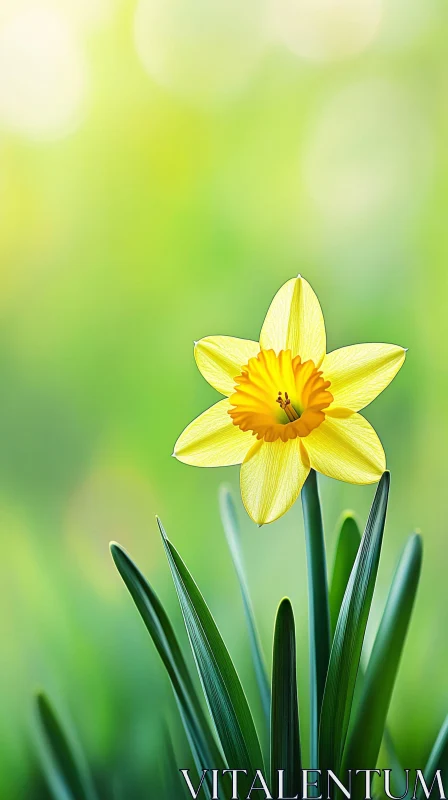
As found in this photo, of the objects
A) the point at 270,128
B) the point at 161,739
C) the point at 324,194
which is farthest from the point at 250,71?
the point at 161,739

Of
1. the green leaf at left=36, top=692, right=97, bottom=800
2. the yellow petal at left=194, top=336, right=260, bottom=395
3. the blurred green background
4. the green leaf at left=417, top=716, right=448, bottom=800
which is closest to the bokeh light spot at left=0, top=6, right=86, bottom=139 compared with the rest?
the blurred green background

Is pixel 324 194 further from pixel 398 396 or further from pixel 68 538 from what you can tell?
pixel 68 538

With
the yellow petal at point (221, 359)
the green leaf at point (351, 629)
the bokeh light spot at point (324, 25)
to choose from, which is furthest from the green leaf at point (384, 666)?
the bokeh light spot at point (324, 25)

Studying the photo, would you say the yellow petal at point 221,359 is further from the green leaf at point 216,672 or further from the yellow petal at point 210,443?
the green leaf at point 216,672

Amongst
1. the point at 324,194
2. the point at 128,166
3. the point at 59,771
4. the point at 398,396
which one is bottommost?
the point at 59,771

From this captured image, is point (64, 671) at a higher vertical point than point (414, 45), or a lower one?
lower

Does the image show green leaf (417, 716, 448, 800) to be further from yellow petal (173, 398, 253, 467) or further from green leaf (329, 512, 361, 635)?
yellow petal (173, 398, 253, 467)

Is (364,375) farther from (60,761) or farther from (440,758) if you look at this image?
(60,761)

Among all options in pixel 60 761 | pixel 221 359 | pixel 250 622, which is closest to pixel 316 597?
pixel 250 622
